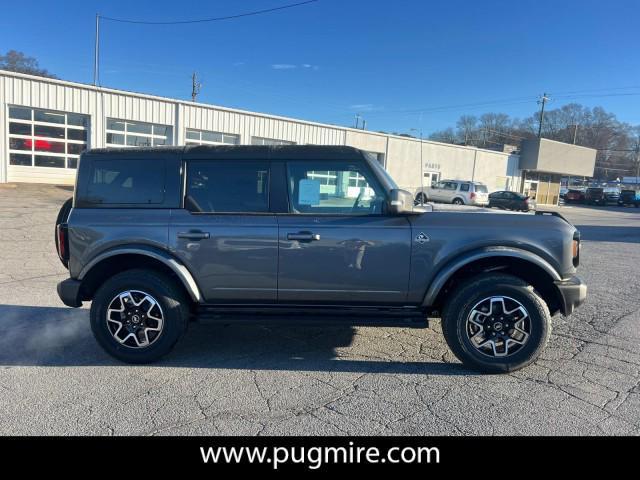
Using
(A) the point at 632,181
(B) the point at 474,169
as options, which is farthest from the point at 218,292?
(A) the point at 632,181

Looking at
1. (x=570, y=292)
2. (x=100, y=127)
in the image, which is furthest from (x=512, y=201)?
(x=570, y=292)

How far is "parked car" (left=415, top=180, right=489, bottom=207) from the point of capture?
2814 cm

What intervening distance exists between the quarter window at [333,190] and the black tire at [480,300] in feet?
3.43

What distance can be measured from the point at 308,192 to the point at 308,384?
1.63m

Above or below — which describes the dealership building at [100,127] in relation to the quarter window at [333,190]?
above

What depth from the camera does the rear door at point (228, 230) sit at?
3.87 meters

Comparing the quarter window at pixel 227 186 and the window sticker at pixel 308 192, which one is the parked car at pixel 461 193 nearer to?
the window sticker at pixel 308 192

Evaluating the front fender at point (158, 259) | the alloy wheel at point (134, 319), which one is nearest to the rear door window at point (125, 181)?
the front fender at point (158, 259)

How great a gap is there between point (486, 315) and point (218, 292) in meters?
2.32

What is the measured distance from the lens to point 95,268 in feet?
13.2

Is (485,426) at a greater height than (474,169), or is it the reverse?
(474,169)

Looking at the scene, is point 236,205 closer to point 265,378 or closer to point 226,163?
point 226,163

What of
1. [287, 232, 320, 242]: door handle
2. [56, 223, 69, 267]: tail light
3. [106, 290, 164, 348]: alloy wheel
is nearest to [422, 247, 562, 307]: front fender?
[287, 232, 320, 242]: door handle
